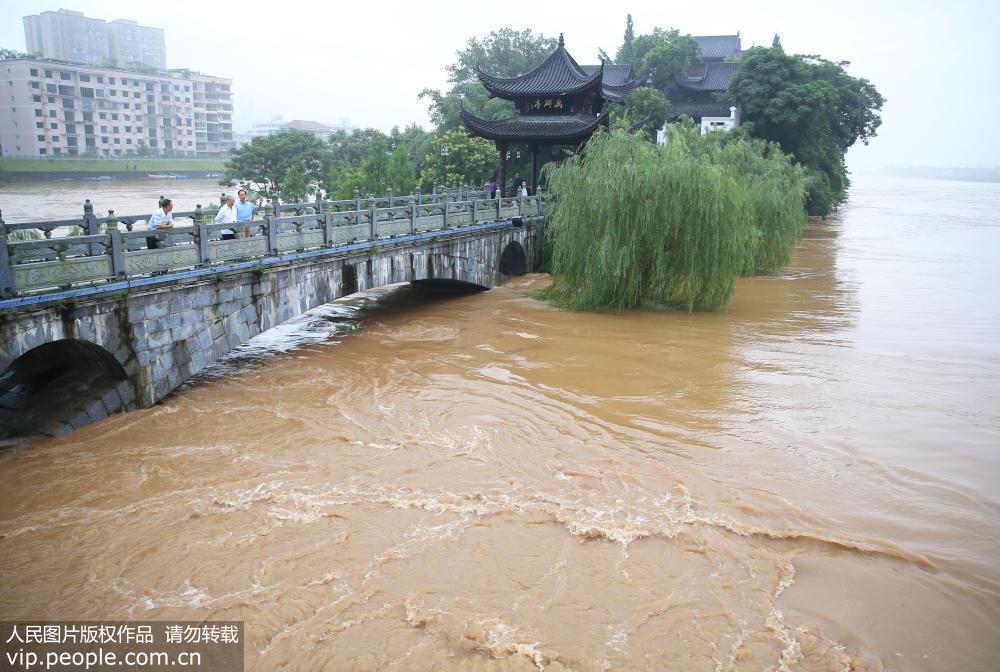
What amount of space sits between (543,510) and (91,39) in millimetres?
110545

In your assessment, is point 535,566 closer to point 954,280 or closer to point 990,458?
point 990,458

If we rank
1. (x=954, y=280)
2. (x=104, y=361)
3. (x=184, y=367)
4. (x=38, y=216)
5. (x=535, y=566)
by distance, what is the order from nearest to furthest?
(x=535, y=566), (x=104, y=361), (x=184, y=367), (x=954, y=280), (x=38, y=216)

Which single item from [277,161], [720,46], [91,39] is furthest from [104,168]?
[91,39]

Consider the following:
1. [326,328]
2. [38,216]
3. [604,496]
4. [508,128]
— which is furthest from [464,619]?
A: [38,216]

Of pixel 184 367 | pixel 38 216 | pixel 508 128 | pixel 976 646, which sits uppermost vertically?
pixel 508 128

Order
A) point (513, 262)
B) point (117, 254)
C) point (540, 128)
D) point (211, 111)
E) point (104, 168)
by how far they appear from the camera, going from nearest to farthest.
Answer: point (117, 254) → point (513, 262) → point (540, 128) → point (104, 168) → point (211, 111)

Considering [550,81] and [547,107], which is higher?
[550,81]

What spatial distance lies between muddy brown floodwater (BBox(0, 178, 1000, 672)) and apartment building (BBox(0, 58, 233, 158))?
73.2 feet

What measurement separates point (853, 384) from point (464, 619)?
901cm

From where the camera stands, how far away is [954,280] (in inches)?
932

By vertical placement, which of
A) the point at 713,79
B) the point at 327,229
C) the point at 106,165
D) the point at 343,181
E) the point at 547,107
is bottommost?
the point at 327,229

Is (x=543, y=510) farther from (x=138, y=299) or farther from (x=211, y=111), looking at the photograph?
(x=211, y=111)

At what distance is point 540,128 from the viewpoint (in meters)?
26.1

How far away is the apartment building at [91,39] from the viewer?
84.6m
